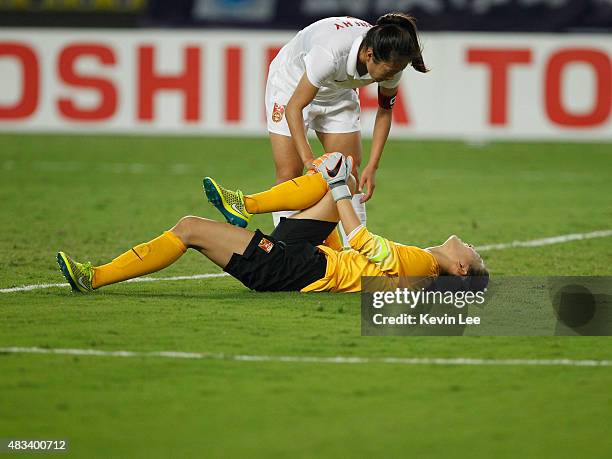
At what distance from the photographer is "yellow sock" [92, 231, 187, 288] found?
6863 millimetres

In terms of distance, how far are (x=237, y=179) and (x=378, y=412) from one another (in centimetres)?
1010

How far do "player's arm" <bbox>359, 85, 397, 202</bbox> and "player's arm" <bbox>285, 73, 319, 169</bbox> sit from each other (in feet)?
1.30

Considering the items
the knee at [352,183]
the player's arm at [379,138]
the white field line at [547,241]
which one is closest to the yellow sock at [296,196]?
the knee at [352,183]

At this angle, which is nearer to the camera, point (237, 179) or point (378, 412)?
point (378, 412)

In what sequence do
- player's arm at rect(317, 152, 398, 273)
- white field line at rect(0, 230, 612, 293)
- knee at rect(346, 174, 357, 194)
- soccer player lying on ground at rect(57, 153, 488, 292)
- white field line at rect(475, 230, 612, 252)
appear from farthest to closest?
white field line at rect(475, 230, 612, 252) → white field line at rect(0, 230, 612, 293) → knee at rect(346, 174, 357, 194) → soccer player lying on ground at rect(57, 153, 488, 292) → player's arm at rect(317, 152, 398, 273)

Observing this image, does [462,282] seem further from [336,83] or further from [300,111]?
[336,83]

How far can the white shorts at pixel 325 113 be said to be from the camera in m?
8.18

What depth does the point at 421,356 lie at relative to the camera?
18.7 ft

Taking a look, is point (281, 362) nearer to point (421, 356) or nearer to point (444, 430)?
point (421, 356)

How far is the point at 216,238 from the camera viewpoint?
22.5ft

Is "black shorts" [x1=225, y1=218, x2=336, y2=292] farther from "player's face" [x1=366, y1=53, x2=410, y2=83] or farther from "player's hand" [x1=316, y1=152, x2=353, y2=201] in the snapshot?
"player's face" [x1=366, y1=53, x2=410, y2=83]

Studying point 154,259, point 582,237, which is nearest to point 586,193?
point 582,237

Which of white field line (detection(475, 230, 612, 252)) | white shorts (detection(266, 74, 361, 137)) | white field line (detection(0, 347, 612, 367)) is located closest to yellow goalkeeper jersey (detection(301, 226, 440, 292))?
white field line (detection(0, 347, 612, 367))

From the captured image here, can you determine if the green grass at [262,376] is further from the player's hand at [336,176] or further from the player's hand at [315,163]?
the player's hand at [315,163]
